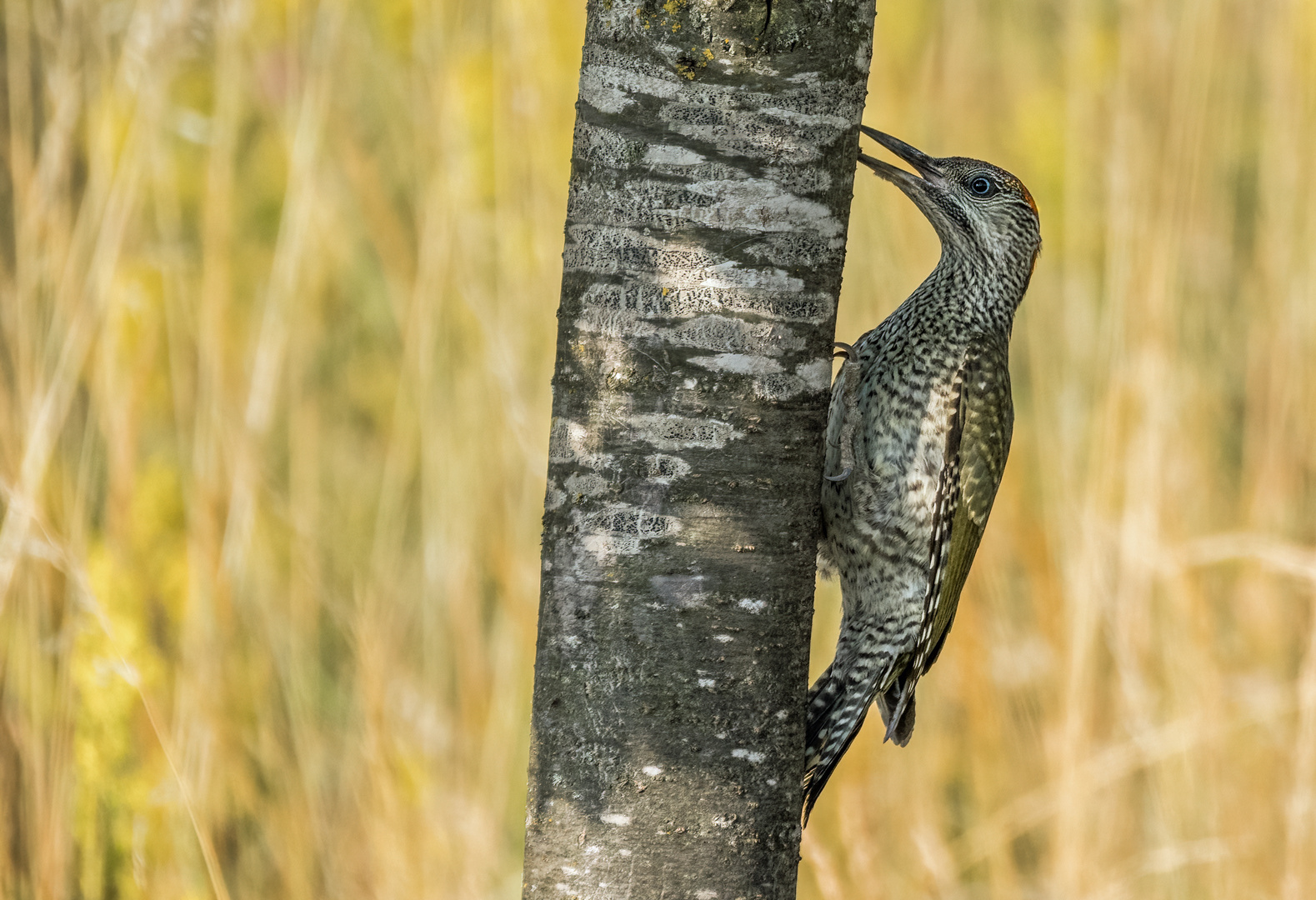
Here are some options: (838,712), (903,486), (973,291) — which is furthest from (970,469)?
(838,712)

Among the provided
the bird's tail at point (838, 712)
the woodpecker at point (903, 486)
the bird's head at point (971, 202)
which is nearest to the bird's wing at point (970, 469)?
the woodpecker at point (903, 486)

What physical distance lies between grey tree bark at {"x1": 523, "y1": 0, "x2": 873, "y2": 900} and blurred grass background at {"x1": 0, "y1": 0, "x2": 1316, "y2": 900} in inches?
39.4

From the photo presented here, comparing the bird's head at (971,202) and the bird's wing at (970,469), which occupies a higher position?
the bird's head at (971,202)

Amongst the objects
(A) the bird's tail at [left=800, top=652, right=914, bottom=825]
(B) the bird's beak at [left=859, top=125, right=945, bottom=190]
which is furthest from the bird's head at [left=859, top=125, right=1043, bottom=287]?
(A) the bird's tail at [left=800, top=652, right=914, bottom=825]

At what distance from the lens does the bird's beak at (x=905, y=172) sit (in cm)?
233

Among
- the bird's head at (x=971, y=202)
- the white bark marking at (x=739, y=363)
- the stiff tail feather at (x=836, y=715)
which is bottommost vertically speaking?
the stiff tail feather at (x=836, y=715)

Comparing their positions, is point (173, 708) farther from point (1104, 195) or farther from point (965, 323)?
point (1104, 195)

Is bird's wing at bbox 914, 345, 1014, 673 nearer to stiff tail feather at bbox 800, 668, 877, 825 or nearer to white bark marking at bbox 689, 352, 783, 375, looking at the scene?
stiff tail feather at bbox 800, 668, 877, 825

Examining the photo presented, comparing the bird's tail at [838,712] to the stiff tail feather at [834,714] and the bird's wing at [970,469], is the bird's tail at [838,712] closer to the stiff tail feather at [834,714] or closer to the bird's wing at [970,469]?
the stiff tail feather at [834,714]

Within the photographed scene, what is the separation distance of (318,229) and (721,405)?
1919mm

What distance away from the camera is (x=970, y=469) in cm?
236

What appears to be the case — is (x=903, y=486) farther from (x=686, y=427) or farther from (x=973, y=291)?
(x=686, y=427)

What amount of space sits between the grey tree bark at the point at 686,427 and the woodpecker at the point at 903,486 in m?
1.01

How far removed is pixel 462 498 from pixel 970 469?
1136 millimetres
